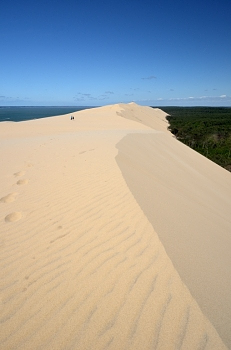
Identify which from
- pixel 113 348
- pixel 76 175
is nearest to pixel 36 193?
pixel 76 175

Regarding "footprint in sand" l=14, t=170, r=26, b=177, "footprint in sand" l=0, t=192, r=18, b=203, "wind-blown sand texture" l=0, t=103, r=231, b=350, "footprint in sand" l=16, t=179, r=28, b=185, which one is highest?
"footprint in sand" l=14, t=170, r=26, b=177

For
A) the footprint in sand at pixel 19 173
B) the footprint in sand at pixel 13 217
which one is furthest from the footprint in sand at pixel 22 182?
the footprint in sand at pixel 13 217

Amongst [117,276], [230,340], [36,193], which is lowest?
[230,340]

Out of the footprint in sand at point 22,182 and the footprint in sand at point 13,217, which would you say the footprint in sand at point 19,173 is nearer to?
the footprint in sand at point 22,182

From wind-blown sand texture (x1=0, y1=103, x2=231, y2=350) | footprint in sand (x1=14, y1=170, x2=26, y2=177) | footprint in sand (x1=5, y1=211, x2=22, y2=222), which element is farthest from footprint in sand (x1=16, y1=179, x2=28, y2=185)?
footprint in sand (x1=5, y1=211, x2=22, y2=222)

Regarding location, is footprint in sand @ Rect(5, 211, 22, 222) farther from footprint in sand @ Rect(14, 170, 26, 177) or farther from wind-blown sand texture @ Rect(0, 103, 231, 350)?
footprint in sand @ Rect(14, 170, 26, 177)

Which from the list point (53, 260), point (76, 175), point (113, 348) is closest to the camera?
point (113, 348)

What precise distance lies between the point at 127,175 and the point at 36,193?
2.07 m

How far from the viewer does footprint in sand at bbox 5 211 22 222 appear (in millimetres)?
3170

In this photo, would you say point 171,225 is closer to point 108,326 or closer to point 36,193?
point 108,326

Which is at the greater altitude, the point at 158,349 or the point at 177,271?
the point at 177,271

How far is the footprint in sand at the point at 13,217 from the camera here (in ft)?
10.4

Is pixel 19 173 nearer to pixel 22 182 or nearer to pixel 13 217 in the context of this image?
pixel 22 182

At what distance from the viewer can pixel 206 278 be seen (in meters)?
2.15
